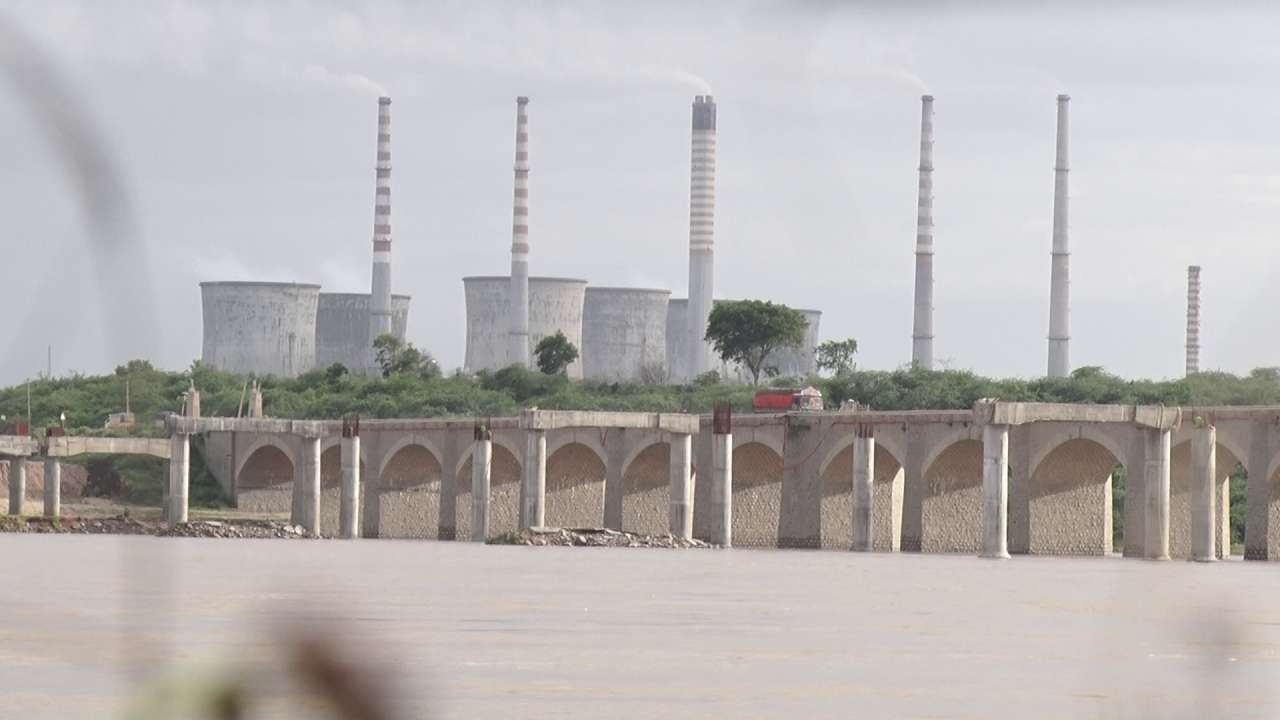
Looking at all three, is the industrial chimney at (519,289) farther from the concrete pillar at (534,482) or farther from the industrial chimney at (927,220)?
the industrial chimney at (927,220)

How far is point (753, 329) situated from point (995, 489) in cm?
5551

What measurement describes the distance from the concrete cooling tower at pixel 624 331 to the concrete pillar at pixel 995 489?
74.4 m

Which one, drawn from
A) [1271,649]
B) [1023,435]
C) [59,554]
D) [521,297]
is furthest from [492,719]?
[521,297]

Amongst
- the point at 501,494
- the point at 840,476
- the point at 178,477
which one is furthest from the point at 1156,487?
the point at 178,477

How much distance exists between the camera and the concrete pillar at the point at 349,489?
74562mm

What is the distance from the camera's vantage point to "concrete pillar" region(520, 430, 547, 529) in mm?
61938

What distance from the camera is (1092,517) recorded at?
63.1 meters

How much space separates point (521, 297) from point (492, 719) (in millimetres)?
114957

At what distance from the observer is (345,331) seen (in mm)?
136000

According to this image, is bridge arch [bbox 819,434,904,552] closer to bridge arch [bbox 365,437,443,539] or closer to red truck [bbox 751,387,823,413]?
red truck [bbox 751,387,823,413]

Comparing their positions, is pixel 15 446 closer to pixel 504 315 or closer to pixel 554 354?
pixel 554 354

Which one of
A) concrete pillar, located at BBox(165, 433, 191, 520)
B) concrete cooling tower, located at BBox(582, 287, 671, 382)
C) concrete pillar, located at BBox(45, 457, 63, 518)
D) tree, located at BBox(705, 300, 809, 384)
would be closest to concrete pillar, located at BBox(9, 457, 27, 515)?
concrete pillar, located at BBox(45, 457, 63, 518)

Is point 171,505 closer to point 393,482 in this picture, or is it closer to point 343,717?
point 393,482

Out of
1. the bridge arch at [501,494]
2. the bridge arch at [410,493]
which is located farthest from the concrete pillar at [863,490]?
the bridge arch at [410,493]
